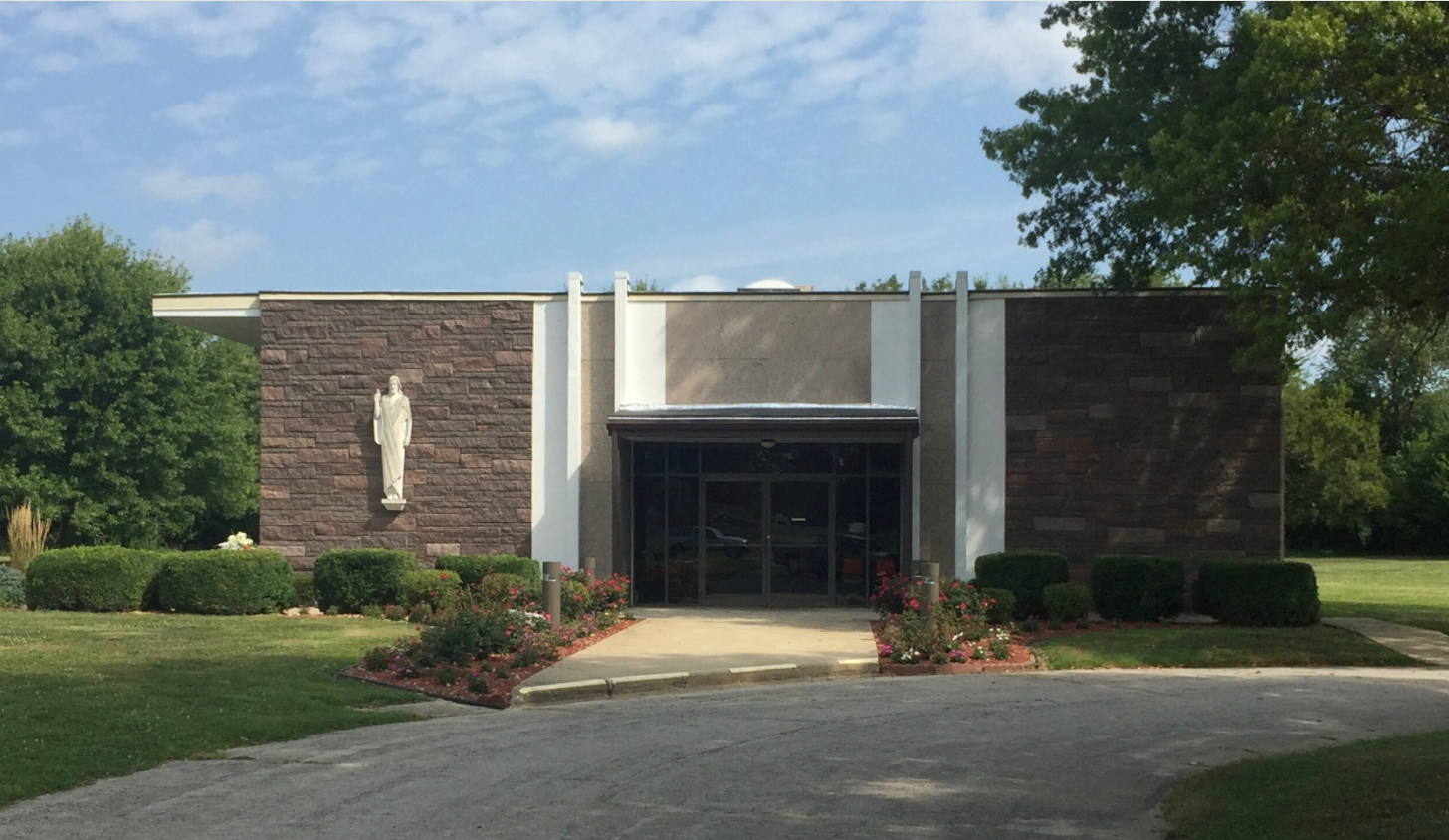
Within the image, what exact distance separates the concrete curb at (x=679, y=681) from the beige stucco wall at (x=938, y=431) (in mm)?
7032

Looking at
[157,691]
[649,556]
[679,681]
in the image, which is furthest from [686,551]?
[157,691]

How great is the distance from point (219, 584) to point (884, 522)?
1068 cm

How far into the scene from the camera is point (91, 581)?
69.1ft

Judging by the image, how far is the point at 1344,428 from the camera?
54031mm

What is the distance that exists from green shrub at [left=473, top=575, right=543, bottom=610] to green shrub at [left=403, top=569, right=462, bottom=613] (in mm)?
697

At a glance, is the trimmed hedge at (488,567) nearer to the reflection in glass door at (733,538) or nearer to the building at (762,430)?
the building at (762,430)

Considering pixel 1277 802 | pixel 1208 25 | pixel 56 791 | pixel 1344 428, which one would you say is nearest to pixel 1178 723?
pixel 1277 802

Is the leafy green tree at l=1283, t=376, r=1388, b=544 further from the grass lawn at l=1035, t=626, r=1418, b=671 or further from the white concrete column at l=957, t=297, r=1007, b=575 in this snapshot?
the grass lawn at l=1035, t=626, r=1418, b=671

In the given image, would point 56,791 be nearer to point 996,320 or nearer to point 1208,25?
point 996,320

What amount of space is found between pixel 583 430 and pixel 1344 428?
40682 millimetres

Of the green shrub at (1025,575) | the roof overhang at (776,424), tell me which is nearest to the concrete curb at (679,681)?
the green shrub at (1025,575)

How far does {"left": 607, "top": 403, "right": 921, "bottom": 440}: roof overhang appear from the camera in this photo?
859 inches

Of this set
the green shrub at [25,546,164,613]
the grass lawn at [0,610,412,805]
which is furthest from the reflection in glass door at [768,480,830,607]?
the green shrub at [25,546,164,613]

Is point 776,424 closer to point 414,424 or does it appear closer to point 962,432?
point 962,432
